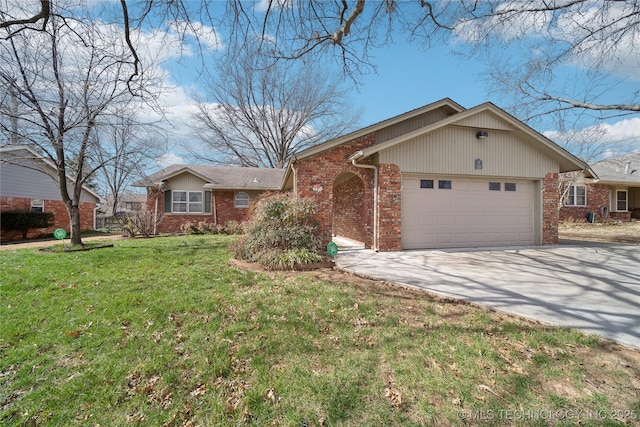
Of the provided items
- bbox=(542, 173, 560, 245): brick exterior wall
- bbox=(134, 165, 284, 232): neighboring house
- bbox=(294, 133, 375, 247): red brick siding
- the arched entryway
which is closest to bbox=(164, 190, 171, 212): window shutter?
bbox=(134, 165, 284, 232): neighboring house

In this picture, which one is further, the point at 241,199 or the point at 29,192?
the point at 241,199

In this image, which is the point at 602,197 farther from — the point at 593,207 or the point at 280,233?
the point at 280,233

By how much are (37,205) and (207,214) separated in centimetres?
915

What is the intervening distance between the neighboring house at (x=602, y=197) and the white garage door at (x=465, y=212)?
12498 mm

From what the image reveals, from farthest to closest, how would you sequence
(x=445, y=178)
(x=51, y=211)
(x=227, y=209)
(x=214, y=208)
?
1. (x=227, y=209)
2. (x=214, y=208)
3. (x=51, y=211)
4. (x=445, y=178)

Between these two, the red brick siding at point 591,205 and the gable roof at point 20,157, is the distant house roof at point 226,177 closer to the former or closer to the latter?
the gable roof at point 20,157

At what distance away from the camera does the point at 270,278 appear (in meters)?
5.74

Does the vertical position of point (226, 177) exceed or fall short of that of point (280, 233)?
it exceeds it

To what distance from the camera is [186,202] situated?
17.3 meters

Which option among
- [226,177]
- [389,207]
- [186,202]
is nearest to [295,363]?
[389,207]

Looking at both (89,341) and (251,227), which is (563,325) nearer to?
(89,341)

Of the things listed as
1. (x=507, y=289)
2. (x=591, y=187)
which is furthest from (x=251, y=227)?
(x=591, y=187)

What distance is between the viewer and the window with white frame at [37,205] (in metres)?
15.7

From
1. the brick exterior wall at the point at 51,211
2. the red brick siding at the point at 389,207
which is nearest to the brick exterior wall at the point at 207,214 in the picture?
the brick exterior wall at the point at 51,211
